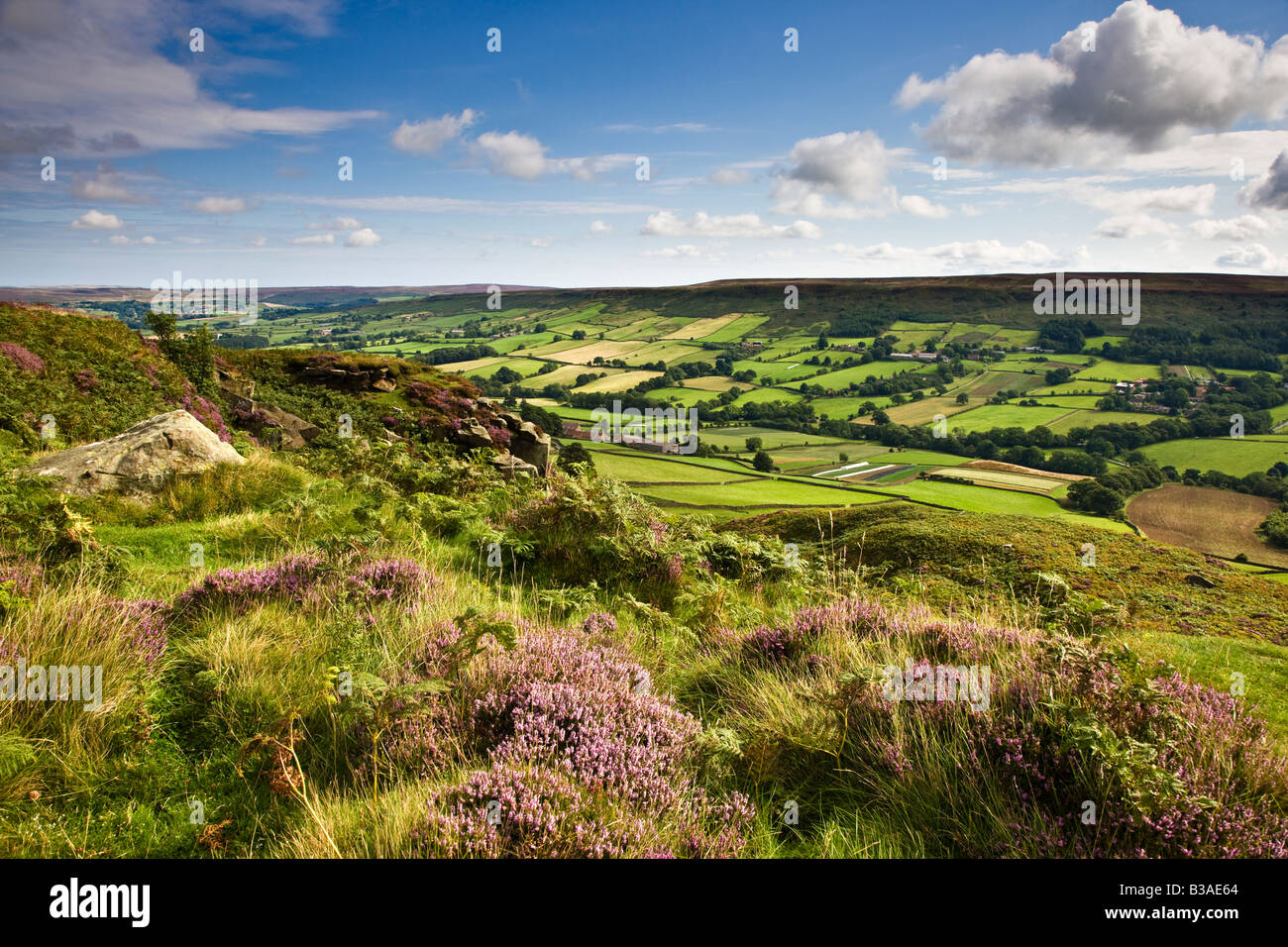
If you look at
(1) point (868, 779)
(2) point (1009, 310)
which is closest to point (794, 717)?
(1) point (868, 779)

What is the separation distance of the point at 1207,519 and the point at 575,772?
7750 centimetres

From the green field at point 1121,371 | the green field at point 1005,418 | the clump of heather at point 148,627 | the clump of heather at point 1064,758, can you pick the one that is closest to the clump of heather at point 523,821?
the clump of heather at point 1064,758

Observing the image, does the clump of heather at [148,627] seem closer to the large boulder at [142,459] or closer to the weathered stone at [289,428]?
the large boulder at [142,459]

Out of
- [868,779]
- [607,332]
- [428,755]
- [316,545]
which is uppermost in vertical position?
[607,332]

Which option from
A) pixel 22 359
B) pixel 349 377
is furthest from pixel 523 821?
pixel 349 377

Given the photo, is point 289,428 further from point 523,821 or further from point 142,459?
point 523,821

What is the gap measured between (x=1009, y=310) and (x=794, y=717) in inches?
8471

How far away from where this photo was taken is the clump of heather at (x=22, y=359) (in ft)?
54.1

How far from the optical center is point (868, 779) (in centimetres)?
407

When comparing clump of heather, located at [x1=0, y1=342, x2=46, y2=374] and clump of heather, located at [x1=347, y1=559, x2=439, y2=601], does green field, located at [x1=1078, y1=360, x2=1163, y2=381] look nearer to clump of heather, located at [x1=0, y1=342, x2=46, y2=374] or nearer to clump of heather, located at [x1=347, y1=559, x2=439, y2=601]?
clump of heather, located at [x1=347, y1=559, x2=439, y2=601]

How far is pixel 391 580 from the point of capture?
6719 mm

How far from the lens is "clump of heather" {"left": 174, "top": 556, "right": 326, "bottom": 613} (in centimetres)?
602

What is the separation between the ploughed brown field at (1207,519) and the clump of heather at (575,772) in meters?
52.4
